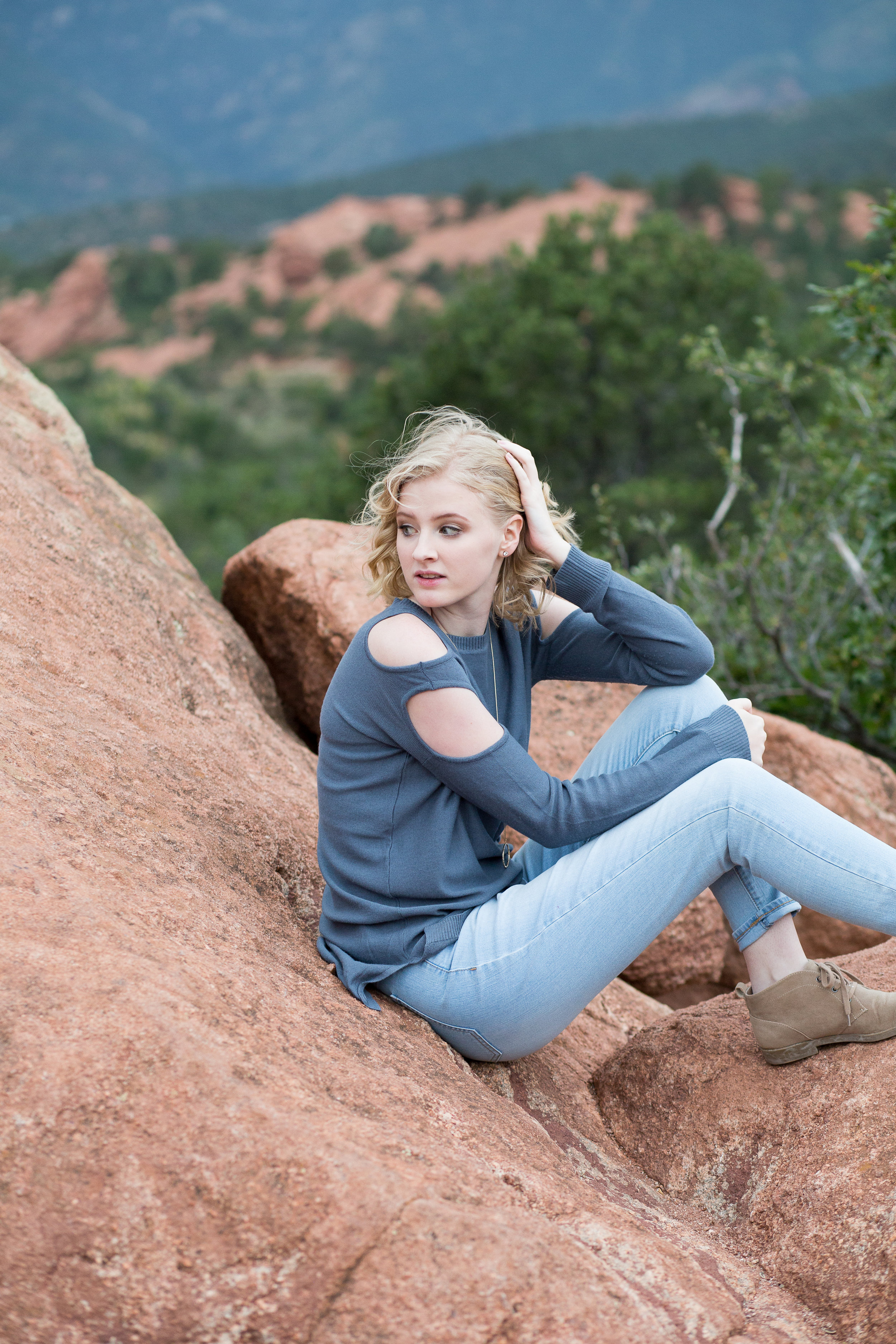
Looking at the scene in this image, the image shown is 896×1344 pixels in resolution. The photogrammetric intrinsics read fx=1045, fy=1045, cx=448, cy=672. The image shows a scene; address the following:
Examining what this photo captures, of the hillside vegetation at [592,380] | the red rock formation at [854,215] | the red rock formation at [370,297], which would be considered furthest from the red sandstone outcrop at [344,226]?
the red rock formation at [854,215]

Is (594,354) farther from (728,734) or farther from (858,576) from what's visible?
(728,734)

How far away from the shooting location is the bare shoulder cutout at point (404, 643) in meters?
1.89

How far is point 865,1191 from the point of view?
1788 mm

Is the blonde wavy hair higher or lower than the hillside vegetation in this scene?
higher

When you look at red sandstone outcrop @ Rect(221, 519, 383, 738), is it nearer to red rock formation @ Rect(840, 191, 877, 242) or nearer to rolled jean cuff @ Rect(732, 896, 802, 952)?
rolled jean cuff @ Rect(732, 896, 802, 952)

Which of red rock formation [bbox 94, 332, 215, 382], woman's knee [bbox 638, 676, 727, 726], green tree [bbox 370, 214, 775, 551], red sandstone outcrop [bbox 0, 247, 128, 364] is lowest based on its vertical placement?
red rock formation [bbox 94, 332, 215, 382]

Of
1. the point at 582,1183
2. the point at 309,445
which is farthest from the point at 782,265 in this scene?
the point at 582,1183

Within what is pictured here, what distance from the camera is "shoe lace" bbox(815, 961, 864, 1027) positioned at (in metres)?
2.00

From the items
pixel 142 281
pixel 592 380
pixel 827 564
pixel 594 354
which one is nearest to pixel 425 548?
pixel 827 564

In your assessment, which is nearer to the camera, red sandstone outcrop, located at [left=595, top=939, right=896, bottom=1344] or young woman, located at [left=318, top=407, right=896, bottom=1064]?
red sandstone outcrop, located at [left=595, top=939, right=896, bottom=1344]

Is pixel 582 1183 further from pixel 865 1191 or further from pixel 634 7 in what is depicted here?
pixel 634 7

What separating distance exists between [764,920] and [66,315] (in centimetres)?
4370

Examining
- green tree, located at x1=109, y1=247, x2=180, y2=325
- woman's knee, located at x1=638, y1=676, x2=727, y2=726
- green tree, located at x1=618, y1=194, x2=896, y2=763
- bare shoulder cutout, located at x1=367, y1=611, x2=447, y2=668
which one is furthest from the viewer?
green tree, located at x1=109, y1=247, x2=180, y2=325

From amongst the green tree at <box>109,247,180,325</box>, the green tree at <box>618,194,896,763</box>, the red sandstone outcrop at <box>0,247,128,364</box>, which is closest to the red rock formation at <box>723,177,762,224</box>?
the green tree at <box>109,247,180,325</box>
